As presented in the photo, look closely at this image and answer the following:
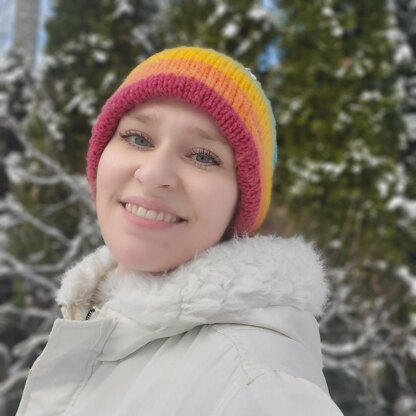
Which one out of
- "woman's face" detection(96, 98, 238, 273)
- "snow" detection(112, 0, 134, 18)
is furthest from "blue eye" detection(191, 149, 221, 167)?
"snow" detection(112, 0, 134, 18)

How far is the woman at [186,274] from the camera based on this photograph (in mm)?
903

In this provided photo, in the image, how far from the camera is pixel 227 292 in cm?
96

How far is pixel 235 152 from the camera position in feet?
3.73

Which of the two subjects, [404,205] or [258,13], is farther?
[258,13]

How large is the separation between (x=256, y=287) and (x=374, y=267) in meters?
3.27

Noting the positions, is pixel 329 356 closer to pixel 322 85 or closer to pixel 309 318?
pixel 322 85

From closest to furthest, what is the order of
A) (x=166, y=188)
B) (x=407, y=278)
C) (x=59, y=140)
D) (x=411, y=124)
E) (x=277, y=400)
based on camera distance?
(x=277, y=400), (x=166, y=188), (x=407, y=278), (x=411, y=124), (x=59, y=140)

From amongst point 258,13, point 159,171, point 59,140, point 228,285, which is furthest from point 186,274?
point 59,140

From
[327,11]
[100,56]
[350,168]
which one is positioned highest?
[327,11]

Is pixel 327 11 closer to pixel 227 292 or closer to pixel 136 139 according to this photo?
pixel 136 139

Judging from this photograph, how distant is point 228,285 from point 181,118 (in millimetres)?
394

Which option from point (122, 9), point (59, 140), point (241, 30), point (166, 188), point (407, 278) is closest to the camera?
point (166, 188)

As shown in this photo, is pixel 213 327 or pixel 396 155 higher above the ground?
pixel 213 327

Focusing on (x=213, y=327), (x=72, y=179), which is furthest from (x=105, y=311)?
(x=72, y=179)
